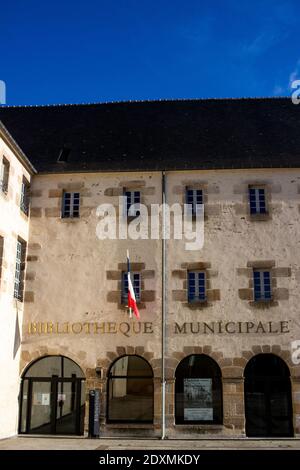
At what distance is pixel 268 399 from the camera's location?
16.1m

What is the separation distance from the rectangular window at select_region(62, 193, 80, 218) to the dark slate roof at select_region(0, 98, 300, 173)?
756mm

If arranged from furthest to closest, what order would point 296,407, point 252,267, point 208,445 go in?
point 252,267
point 296,407
point 208,445

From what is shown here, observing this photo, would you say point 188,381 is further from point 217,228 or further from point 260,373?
point 217,228

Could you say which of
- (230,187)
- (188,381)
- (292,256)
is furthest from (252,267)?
(188,381)

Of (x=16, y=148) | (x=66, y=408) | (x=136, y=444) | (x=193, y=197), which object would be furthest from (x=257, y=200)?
(x=66, y=408)

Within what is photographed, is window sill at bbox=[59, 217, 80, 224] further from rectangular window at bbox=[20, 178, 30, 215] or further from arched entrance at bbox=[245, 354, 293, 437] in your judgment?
arched entrance at bbox=[245, 354, 293, 437]

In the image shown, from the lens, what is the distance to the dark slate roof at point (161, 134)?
17938mm

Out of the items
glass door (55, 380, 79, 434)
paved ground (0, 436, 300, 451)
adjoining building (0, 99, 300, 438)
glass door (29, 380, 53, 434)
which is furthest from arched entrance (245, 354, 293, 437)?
glass door (29, 380, 53, 434)

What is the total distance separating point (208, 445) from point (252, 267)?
493 centimetres

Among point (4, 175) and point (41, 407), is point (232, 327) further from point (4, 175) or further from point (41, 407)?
point (4, 175)

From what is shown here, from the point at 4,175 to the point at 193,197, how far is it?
5.31 metres

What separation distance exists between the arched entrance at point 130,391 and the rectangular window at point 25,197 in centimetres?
501

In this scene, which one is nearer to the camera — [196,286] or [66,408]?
[66,408]

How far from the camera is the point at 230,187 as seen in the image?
1756 cm
